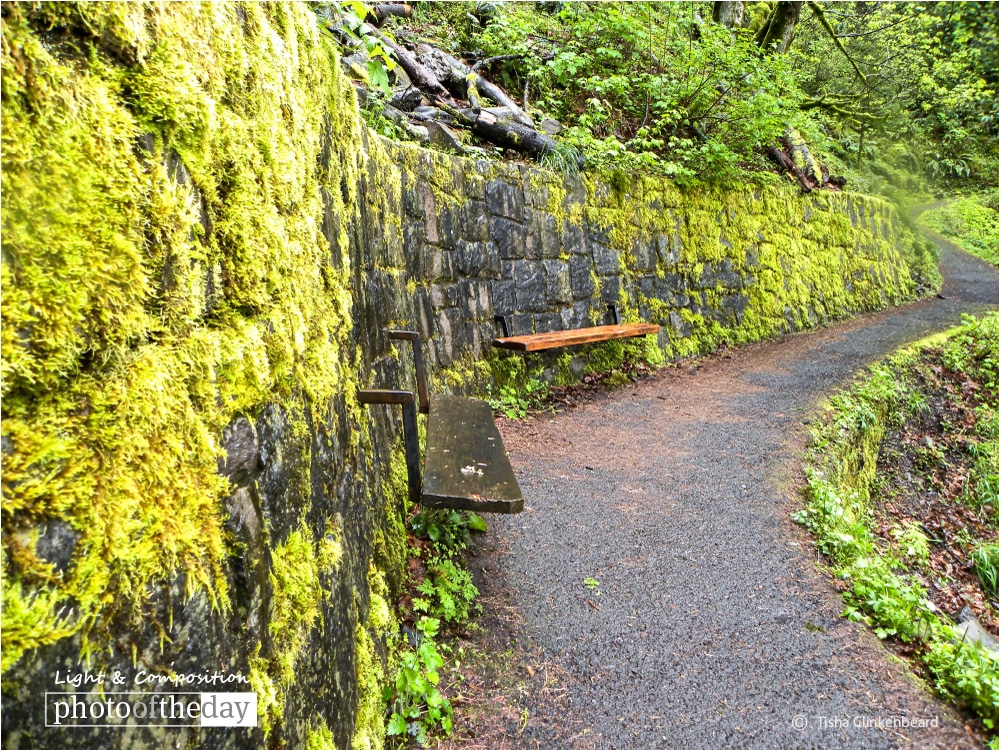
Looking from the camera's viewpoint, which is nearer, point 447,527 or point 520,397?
point 447,527

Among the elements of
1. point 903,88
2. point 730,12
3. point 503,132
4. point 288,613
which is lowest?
point 288,613

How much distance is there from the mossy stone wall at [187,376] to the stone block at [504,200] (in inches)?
115

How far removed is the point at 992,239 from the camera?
1811 centimetres

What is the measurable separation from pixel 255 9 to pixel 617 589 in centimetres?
272

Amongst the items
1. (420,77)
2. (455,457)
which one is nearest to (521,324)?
(420,77)

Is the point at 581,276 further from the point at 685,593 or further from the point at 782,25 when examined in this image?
the point at 782,25

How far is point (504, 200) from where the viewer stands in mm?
5535

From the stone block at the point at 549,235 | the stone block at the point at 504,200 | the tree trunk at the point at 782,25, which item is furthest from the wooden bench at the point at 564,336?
the tree trunk at the point at 782,25

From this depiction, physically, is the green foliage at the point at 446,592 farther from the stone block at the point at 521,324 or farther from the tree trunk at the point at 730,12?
the tree trunk at the point at 730,12

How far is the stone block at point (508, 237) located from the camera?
5.44 metres

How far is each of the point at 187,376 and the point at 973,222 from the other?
2375 cm

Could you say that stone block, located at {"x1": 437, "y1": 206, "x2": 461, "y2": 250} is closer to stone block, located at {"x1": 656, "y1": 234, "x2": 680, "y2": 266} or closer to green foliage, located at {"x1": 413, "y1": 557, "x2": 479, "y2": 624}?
green foliage, located at {"x1": 413, "y1": 557, "x2": 479, "y2": 624}

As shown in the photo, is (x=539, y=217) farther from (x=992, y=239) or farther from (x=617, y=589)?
(x=992, y=239)

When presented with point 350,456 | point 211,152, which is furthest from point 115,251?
point 350,456
